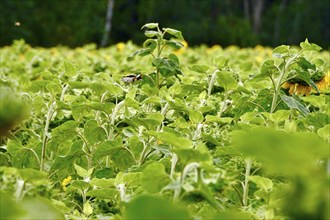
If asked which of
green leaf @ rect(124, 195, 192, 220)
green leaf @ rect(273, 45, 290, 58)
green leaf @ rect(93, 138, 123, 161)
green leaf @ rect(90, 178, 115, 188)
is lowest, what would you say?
green leaf @ rect(93, 138, 123, 161)

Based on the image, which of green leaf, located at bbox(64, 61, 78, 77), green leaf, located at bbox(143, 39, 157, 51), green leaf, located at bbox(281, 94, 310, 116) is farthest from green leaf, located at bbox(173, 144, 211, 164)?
green leaf, located at bbox(143, 39, 157, 51)

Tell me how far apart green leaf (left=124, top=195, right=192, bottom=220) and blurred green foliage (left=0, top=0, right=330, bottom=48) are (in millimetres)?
17228

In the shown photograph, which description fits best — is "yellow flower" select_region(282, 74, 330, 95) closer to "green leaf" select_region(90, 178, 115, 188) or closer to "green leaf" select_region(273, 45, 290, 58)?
"green leaf" select_region(273, 45, 290, 58)

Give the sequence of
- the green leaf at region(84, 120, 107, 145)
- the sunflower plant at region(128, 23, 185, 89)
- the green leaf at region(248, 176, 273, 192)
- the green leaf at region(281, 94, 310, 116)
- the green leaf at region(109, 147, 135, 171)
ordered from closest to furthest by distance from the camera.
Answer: the green leaf at region(248, 176, 273, 192) → the green leaf at region(109, 147, 135, 171) → the green leaf at region(84, 120, 107, 145) → the green leaf at region(281, 94, 310, 116) → the sunflower plant at region(128, 23, 185, 89)

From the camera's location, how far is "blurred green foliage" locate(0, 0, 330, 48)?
20.4 metres

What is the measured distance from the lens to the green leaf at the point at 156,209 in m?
0.83

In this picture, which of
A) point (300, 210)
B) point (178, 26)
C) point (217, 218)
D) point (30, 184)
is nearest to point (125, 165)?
point (30, 184)

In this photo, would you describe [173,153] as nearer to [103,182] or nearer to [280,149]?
[103,182]

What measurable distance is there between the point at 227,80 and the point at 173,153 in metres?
0.87

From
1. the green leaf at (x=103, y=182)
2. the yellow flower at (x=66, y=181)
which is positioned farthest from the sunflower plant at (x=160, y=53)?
the green leaf at (x=103, y=182)

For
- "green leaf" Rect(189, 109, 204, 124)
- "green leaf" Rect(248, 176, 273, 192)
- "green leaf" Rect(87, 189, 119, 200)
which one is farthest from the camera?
"green leaf" Rect(189, 109, 204, 124)

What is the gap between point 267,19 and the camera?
1411 inches

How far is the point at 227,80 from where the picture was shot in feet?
7.38

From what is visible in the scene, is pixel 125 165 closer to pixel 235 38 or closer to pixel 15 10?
pixel 15 10
